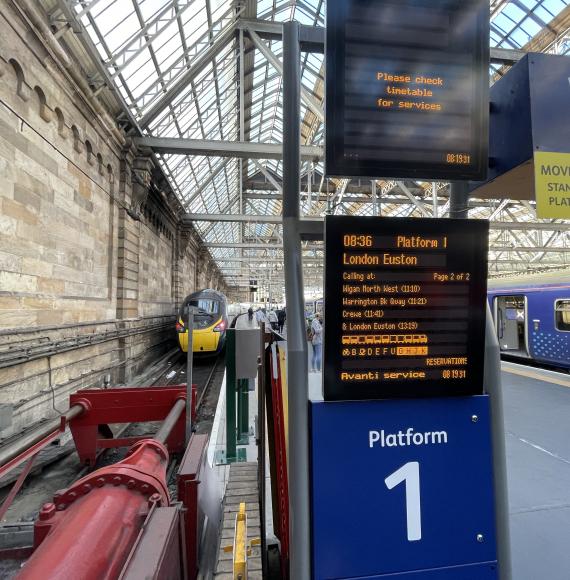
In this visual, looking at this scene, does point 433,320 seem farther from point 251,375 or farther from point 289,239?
point 251,375

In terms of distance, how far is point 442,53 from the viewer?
5.23 feet

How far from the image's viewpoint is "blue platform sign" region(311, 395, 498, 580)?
4.58ft

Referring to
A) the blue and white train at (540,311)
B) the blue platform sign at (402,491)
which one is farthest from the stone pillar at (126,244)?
the blue and white train at (540,311)

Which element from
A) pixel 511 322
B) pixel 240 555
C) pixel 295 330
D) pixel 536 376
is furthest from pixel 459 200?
pixel 511 322

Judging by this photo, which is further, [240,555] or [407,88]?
[240,555]

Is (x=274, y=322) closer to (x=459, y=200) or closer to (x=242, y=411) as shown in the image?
(x=242, y=411)

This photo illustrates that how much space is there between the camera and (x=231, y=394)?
4.75 metres

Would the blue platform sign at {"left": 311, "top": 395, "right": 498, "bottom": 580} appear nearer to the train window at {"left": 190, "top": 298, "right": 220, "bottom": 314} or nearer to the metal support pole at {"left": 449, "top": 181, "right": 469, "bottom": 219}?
the metal support pole at {"left": 449, "top": 181, "right": 469, "bottom": 219}

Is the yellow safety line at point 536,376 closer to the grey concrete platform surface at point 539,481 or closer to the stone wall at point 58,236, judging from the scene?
the grey concrete platform surface at point 539,481

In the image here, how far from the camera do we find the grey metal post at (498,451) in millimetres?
1484

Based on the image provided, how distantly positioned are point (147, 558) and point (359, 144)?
1.88 m

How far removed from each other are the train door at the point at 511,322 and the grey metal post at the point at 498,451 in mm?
12592

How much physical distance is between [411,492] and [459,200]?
1.31 meters

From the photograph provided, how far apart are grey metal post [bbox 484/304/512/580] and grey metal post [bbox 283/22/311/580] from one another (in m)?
0.81
